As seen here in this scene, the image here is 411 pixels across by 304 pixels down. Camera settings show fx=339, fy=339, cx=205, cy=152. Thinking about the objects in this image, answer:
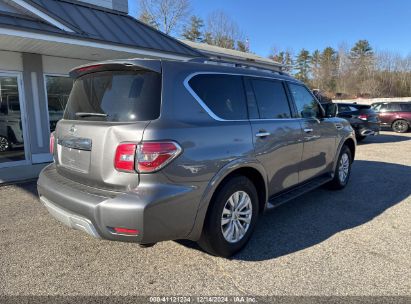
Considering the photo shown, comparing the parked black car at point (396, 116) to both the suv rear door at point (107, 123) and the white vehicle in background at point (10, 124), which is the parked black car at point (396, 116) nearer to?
the white vehicle in background at point (10, 124)

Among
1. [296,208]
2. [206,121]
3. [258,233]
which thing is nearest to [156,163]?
[206,121]

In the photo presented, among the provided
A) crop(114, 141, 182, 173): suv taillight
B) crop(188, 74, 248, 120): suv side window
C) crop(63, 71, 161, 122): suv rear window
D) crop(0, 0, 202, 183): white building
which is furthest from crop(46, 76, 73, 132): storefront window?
crop(114, 141, 182, 173): suv taillight

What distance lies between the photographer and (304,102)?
16.1ft

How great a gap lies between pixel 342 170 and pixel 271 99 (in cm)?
259

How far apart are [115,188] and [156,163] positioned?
1.41 feet

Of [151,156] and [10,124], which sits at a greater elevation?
[10,124]

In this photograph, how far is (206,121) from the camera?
10.3ft

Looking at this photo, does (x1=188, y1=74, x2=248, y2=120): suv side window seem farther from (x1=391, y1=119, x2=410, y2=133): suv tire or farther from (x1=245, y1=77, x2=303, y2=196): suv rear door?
(x1=391, y1=119, x2=410, y2=133): suv tire

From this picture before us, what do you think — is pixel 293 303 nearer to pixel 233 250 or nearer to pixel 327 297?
pixel 327 297

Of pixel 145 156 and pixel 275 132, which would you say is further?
pixel 275 132

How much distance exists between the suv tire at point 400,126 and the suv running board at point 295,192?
1486 cm

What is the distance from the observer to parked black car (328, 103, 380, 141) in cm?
1291

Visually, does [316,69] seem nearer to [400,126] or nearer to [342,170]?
[400,126]

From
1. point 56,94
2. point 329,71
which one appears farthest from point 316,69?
point 56,94
